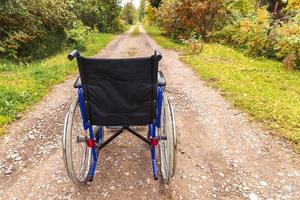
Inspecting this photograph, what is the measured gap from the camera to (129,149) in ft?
9.86

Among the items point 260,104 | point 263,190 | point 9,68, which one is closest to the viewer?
point 263,190

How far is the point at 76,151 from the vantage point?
103 inches

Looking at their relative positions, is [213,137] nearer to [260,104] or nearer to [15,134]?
[260,104]

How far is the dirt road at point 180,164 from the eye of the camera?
2.33m

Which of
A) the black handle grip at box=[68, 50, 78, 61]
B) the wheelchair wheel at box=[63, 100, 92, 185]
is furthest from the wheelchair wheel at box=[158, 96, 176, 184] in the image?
the black handle grip at box=[68, 50, 78, 61]

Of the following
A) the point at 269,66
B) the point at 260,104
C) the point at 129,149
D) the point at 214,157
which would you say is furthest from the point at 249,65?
the point at 129,149

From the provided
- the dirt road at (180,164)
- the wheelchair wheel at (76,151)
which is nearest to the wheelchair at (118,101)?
the wheelchair wheel at (76,151)

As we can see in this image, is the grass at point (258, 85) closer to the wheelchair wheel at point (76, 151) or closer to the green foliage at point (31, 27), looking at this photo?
the wheelchair wheel at point (76, 151)

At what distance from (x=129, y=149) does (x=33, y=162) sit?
1138 mm

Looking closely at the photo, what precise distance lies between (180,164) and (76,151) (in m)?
1.20

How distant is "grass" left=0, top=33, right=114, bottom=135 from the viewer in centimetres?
394

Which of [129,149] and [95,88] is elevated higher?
[95,88]

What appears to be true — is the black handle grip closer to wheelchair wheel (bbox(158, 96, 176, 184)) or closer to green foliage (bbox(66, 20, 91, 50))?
wheelchair wheel (bbox(158, 96, 176, 184))

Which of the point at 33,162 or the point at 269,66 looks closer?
the point at 33,162
